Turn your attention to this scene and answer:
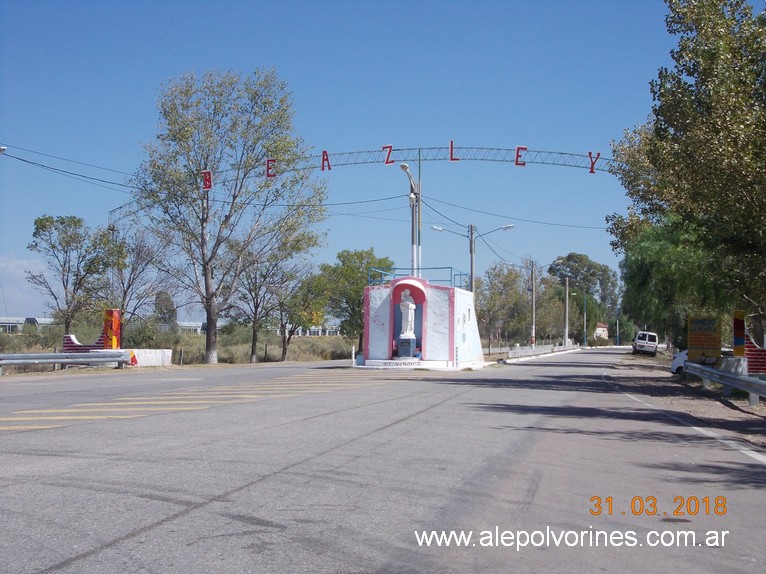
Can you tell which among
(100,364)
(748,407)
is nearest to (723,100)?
(748,407)

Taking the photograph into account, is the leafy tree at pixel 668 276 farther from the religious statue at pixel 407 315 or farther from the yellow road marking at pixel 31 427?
the yellow road marking at pixel 31 427

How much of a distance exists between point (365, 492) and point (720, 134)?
16434 millimetres

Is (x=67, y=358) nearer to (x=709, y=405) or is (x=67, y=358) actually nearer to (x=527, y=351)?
(x=709, y=405)

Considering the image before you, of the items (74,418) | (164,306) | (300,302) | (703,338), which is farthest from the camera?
(300,302)

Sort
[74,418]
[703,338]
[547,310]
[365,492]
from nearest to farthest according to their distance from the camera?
1. [365,492]
2. [74,418]
3. [703,338]
4. [547,310]

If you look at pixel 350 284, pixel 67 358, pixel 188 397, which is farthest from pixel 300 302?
pixel 188 397

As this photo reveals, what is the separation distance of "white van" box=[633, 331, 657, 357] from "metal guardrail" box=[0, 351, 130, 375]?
5100 cm

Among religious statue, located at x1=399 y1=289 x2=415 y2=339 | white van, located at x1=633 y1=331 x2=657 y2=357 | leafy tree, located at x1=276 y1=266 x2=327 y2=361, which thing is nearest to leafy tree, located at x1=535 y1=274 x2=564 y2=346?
white van, located at x1=633 y1=331 x2=657 y2=357

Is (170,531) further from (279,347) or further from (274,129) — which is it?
(279,347)

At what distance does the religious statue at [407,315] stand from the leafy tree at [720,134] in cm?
1447

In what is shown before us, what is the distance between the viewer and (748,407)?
Result: 2034 centimetres

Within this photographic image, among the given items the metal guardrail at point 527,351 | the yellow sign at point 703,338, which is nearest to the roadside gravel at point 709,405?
the yellow sign at point 703,338

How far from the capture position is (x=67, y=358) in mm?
31094

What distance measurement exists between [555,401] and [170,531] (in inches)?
586
